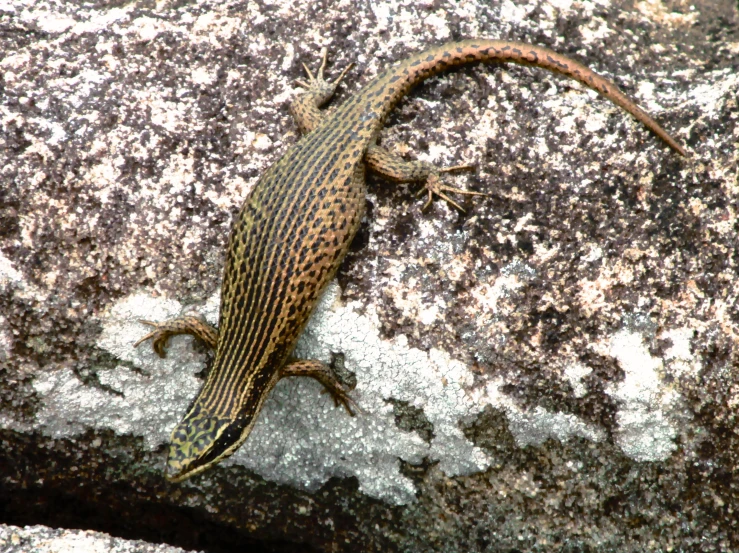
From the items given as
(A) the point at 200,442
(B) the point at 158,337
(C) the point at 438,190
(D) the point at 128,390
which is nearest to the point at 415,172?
(C) the point at 438,190

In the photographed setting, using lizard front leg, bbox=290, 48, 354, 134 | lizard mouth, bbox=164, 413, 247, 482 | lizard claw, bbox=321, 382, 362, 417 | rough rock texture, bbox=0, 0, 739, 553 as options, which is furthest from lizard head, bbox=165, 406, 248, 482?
lizard front leg, bbox=290, 48, 354, 134

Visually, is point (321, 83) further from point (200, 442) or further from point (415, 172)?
point (200, 442)

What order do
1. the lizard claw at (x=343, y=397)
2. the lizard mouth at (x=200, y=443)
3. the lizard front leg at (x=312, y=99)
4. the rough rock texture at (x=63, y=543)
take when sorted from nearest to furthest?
the rough rock texture at (x=63, y=543)
the lizard mouth at (x=200, y=443)
the lizard claw at (x=343, y=397)
the lizard front leg at (x=312, y=99)

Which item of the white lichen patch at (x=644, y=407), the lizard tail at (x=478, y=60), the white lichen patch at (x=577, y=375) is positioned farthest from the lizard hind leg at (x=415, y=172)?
the white lichen patch at (x=644, y=407)

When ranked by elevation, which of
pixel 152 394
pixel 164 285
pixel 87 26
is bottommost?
pixel 152 394

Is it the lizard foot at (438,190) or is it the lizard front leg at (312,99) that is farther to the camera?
the lizard front leg at (312,99)

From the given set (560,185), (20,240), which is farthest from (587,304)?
(20,240)

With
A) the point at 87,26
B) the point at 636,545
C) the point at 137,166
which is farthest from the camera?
the point at 87,26

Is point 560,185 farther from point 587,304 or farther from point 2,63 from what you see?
point 2,63

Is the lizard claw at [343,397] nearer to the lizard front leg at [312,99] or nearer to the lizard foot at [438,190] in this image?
the lizard foot at [438,190]
